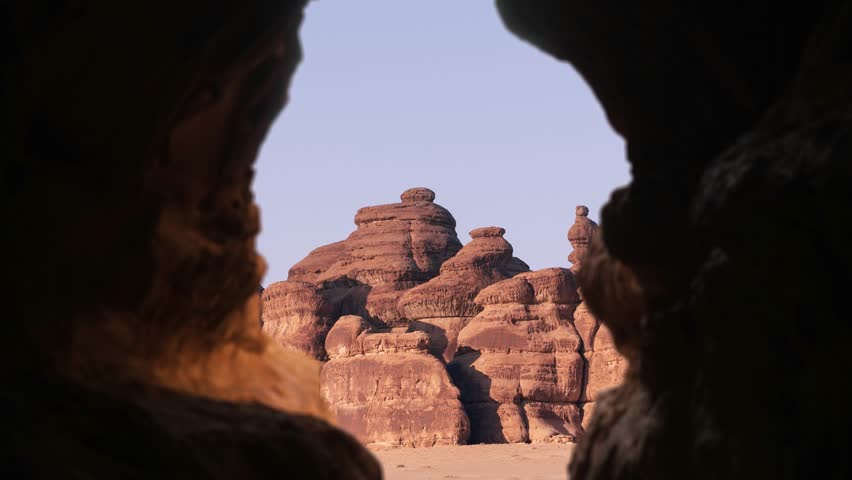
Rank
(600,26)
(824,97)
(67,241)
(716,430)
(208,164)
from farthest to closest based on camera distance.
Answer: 1. (208,164)
2. (600,26)
3. (67,241)
4. (716,430)
5. (824,97)

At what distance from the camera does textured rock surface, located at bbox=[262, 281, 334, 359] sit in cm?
4522

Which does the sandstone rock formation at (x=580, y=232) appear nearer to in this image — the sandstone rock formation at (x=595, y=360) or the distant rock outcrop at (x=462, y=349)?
the distant rock outcrop at (x=462, y=349)

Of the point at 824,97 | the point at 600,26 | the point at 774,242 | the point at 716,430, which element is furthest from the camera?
the point at 600,26

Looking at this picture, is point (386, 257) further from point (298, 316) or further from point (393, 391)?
point (393, 391)

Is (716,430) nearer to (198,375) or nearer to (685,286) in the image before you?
(685,286)

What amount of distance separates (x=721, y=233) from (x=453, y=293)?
133 feet

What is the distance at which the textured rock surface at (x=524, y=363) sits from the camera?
1462 inches

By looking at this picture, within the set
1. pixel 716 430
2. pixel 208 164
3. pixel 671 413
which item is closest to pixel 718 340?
pixel 716 430

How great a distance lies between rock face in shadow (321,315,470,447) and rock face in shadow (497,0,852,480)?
2896 centimetres

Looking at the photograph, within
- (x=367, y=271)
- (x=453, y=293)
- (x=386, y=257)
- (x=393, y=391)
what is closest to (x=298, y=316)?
(x=367, y=271)

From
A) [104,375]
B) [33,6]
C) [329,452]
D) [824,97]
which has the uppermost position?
[33,6]

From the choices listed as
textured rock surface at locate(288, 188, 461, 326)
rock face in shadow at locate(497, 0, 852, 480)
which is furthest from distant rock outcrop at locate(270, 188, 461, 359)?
rock face in shadow at locate(497, 0, 852, 480)

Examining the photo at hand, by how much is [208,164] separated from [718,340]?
14.6 ft

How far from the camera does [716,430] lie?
4.61m
